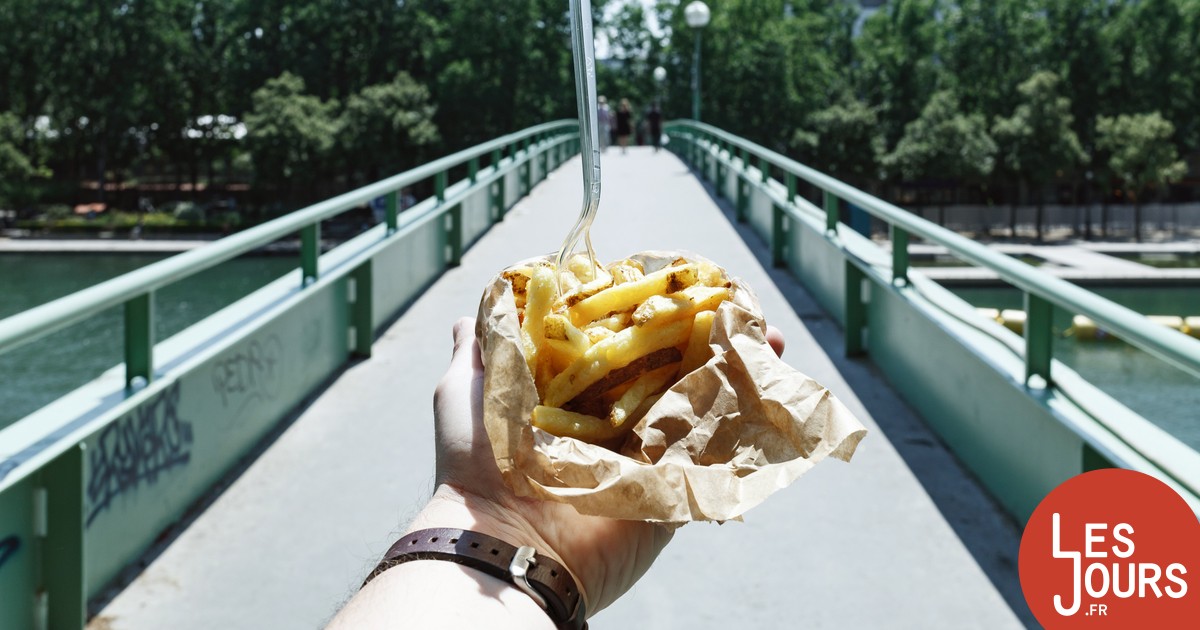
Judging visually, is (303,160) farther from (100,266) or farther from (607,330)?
(607,330)

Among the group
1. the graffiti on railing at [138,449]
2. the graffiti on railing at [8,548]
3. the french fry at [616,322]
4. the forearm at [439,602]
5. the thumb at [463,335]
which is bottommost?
the graffiti on railing at [8,548]

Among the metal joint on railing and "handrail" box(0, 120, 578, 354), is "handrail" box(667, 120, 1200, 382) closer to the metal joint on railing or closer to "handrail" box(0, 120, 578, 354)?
the metal joint on railing

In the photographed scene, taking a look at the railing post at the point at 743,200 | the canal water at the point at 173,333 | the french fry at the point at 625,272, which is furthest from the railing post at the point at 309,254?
the canal water at the point at 173,333

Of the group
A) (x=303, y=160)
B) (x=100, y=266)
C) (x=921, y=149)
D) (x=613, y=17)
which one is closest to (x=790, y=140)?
(x=921, y=149)

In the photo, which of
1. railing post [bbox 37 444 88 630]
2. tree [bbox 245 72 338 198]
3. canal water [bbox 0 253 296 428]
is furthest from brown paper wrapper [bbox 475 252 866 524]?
tree [bbox 245 72 338 198]

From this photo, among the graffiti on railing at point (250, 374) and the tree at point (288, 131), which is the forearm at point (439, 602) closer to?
the graffiti on railing at point (250, 374)

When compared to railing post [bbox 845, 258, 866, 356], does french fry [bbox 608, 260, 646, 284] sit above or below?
above

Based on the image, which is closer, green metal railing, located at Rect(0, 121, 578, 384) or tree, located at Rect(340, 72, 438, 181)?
green metal railing, located at Rect(0, 121, 578, 384)
